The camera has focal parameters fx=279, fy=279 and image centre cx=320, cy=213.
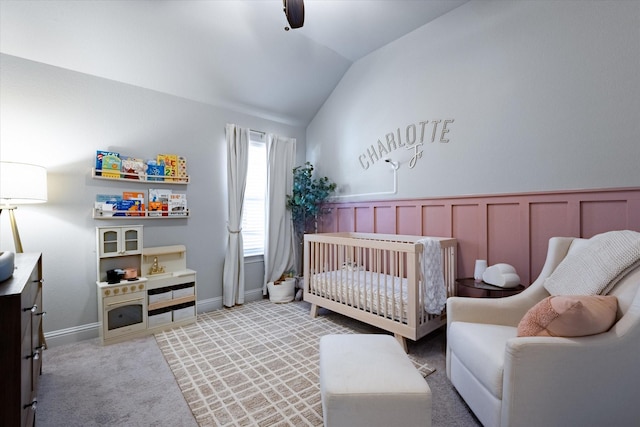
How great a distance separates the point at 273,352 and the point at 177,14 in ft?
9.96

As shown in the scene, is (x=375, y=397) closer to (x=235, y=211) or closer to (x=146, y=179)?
(x=235, y=211)

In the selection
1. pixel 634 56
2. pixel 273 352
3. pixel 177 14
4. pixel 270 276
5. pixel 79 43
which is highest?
pixel 177 14

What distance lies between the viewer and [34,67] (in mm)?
2346

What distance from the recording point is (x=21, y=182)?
78.0 inches

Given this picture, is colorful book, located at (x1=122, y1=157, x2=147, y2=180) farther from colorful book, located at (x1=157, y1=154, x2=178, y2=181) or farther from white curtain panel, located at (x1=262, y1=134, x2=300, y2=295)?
white curtain panel, located at (x1=262, y1=134, x2=300, y2=295)

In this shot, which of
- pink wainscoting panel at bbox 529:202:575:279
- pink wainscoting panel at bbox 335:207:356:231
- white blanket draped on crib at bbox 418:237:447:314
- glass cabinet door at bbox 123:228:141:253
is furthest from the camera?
pink wainscoting panel at bbox 335:207:356:231

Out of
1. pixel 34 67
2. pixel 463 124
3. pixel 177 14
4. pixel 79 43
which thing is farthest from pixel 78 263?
pixel 463 124

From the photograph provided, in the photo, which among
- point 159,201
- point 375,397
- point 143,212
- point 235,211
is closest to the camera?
point 375,397

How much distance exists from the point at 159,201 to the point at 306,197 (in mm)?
1740

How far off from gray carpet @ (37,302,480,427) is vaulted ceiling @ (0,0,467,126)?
2.49 m

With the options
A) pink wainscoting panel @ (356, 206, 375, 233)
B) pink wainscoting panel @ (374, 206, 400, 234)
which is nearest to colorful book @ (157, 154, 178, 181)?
pink wainscoting panel @ (356, 206, 375, 233)

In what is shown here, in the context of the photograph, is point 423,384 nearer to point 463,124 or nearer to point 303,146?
point 463,124

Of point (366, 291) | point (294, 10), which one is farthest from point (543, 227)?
point (294, 10)

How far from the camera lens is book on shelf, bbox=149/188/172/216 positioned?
9.56ft
